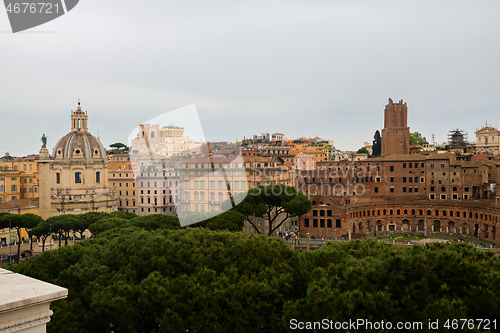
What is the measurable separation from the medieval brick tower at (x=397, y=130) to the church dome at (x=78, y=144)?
5092cm

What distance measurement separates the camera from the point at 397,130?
78.9m

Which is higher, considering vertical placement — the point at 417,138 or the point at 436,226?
the point at 417,138

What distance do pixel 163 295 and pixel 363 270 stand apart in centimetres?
625

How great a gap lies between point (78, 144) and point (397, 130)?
55222 millimetres

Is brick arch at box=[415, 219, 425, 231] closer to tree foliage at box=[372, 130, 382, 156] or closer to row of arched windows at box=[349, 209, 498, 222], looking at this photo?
row of arched windows at box=[349, 209, 498, 222]

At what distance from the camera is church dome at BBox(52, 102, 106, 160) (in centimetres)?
5762

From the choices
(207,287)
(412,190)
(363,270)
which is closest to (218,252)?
(207,287)

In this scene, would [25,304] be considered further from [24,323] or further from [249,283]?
[249,283]

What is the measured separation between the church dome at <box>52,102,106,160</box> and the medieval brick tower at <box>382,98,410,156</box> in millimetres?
50919

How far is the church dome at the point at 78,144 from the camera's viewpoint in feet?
189

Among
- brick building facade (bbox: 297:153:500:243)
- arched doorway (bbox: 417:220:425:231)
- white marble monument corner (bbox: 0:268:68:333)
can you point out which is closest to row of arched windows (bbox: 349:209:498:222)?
brick building facade (bbox: 297:153:500:243)

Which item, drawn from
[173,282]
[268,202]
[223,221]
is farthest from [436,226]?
[173,282]

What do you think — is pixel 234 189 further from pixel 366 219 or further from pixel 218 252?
pixel 218 252

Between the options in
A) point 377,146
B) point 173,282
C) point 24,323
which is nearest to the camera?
point 24,323
